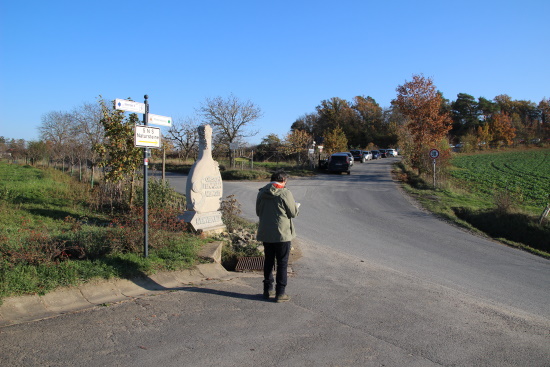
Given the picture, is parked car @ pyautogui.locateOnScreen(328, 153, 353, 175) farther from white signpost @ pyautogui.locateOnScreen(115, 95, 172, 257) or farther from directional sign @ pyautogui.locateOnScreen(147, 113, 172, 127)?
white signpost @ pyautogui.locateOnScreen(115, 95, 172, 257)

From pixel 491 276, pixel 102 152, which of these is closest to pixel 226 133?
pixel 102 152

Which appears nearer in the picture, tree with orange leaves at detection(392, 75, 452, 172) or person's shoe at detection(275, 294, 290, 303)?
person's shoe at detection(275, 294, 290, 303)

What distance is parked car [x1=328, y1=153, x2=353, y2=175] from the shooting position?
34.7 meters

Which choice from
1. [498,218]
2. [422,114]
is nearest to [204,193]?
[498,218]

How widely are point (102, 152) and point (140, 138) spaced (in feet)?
23.5

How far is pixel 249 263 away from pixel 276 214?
2.31 meters

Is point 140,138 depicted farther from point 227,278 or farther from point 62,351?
point 62,351

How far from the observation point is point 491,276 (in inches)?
338

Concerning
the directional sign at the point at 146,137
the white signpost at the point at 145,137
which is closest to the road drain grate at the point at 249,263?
the white signpost at the point at 145,137

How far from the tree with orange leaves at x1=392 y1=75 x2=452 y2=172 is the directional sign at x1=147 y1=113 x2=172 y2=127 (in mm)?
26716

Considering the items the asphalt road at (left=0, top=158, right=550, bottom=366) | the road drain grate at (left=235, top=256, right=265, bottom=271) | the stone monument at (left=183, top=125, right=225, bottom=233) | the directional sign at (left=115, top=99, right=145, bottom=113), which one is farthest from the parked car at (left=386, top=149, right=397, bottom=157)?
the directional sign at (left=115, top=99, right=145, bottom=113)

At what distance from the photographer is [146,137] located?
642 cm

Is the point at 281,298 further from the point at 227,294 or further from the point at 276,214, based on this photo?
the point at 276,214

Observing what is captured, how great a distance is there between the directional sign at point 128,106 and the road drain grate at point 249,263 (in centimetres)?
304
